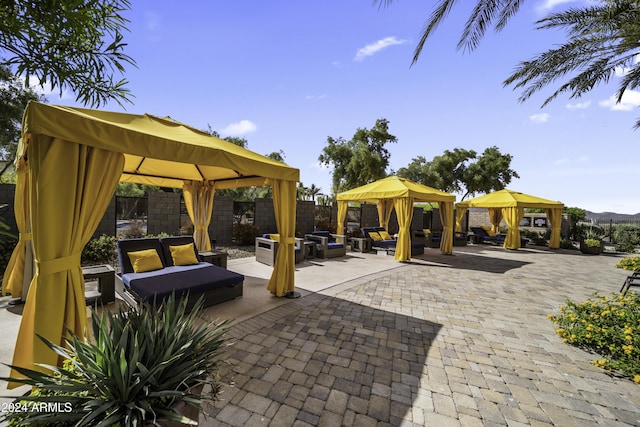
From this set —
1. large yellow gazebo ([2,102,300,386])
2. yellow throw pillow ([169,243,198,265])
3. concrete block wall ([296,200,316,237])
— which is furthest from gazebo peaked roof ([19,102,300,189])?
concrete block wall ([296,200,316,237])

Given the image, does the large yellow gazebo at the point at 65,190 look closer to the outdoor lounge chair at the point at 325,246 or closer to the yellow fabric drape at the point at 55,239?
the yellow fabric drape at the point at 55,239

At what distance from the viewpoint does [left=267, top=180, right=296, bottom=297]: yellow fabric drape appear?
188 inches

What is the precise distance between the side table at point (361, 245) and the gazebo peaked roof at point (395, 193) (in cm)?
180

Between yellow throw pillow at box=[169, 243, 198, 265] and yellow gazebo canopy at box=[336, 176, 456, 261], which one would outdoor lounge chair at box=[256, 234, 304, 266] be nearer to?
yellow throw pillow at box=[169, 243, 198, 265]

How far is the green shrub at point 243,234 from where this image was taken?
35.0 feet

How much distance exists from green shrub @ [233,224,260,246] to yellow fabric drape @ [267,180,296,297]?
608 centimetres

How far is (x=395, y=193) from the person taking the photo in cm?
887

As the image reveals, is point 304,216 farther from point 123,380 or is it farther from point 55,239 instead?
point 123,380

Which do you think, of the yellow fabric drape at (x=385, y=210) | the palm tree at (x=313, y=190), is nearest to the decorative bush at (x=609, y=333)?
the yellow fabric drape at (x=385, y=210)

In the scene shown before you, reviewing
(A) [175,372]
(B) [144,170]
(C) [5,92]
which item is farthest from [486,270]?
(C) [5,92]

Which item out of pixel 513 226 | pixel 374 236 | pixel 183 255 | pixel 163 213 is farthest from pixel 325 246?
pixel 513 226

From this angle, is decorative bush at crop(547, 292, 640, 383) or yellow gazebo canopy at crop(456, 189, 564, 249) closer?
decorative bush at crop(547, 292, 640, 383)

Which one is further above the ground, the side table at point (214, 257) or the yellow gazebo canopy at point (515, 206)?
the yellow gazebo canopy at point (515, 206)

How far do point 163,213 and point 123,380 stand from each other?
28.9 feet
